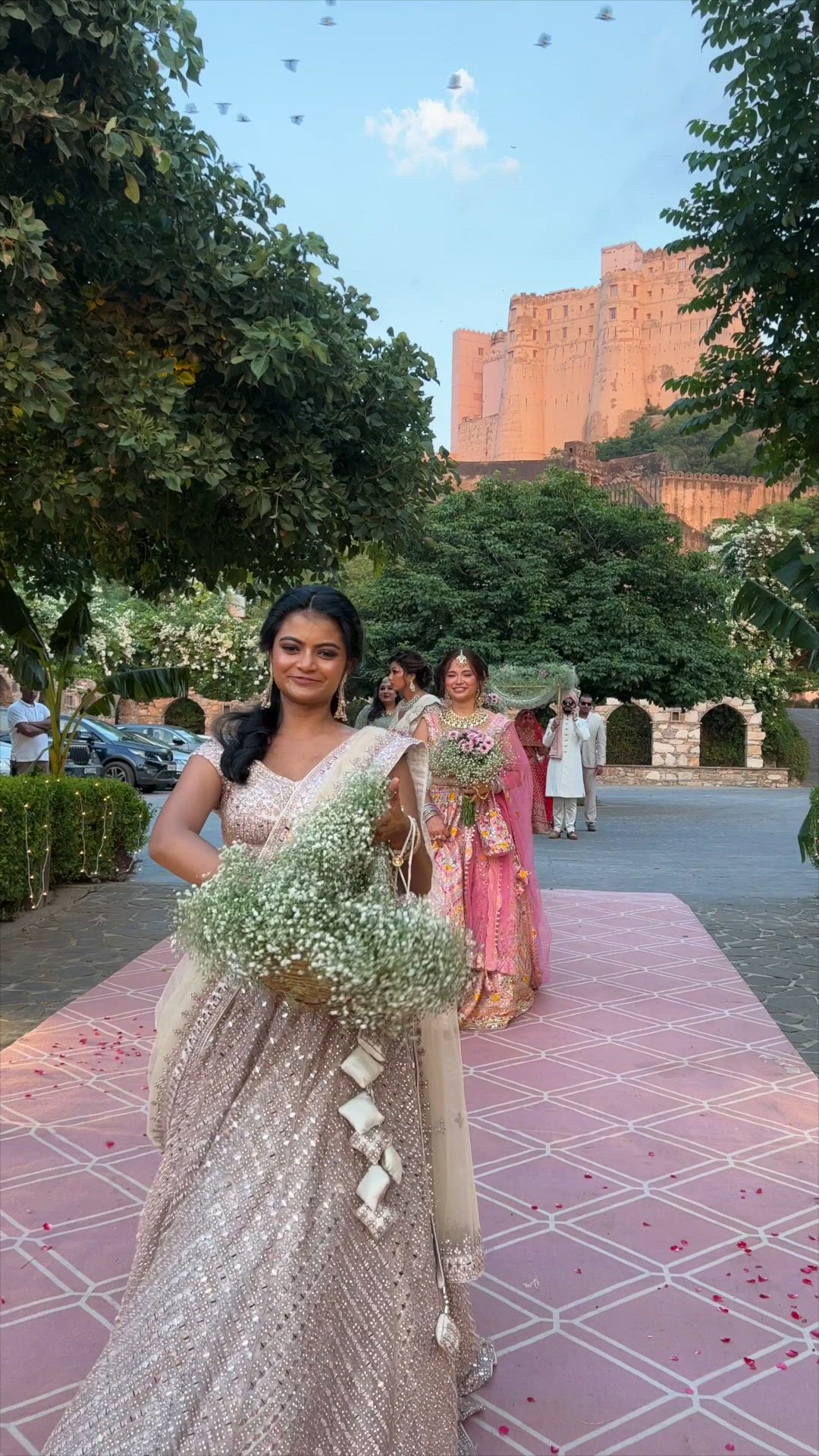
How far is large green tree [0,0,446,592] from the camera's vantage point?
17.4 ft

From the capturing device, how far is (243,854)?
2.35m

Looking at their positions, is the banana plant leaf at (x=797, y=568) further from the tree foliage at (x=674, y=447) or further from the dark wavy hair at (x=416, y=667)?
the tree foliage at (x=674, y=447)

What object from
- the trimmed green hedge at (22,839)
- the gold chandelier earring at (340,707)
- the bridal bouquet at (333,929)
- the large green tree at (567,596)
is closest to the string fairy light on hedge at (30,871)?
the trimmed green hedge at (22,839)

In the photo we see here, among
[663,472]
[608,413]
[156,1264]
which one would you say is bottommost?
[156,1264]

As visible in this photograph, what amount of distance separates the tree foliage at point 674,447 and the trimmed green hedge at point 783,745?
40.3 metres

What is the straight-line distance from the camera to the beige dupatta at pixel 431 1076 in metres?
2.62

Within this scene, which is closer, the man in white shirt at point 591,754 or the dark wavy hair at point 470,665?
the dark wavy hair at point 470,665

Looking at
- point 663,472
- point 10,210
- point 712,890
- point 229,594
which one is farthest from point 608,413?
point 10,210

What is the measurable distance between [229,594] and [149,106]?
29214 mm

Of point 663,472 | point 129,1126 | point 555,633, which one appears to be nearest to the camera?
point 129,1126

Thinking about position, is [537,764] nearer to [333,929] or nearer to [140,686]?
[140,686]

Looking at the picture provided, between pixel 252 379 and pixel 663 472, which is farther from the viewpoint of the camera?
pixel 663 472

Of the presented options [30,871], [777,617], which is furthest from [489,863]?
[30,871]

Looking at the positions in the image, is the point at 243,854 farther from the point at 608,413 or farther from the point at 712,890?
the point at 608,413
